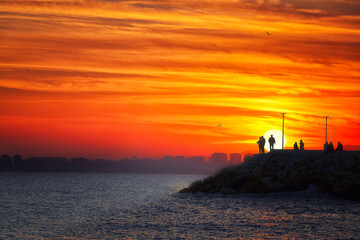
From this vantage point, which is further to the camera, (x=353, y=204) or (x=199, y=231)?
(x=353, y=204)

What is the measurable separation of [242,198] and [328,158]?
38.4 ft

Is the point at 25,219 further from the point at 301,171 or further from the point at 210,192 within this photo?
the point at 301,171

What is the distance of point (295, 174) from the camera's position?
59000mm

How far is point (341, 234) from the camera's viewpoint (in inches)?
1373

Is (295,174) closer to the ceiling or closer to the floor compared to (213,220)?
closer to the ceiling

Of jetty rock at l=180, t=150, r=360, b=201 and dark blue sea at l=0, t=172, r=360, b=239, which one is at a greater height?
jetty rock at l=180, t=150, r=360, b=201

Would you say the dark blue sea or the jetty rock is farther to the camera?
the jetty rock

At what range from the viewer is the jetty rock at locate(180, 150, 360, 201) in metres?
56.7

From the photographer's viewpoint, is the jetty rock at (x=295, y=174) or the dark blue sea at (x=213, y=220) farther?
the jetty rock at (x=295, y=174)

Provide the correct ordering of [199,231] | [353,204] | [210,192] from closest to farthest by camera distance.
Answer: [199,231] → [353,204] → [210,192]

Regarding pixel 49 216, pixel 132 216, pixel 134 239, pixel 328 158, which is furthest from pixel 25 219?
pixel 328 158

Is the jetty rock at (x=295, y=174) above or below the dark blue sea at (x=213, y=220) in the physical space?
above

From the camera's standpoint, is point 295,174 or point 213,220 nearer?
point 213,220

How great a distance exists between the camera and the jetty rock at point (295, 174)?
56.7 m
